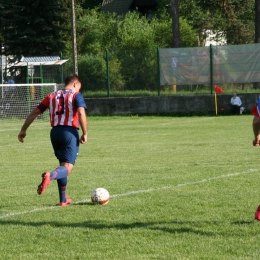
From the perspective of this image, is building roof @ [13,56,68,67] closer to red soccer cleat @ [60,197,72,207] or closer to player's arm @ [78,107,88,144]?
red soccer cleat @ [60,197,72,207]

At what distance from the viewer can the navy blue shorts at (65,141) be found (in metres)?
8.99

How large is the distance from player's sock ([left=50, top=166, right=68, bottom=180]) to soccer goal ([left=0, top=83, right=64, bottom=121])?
2052 centimetres

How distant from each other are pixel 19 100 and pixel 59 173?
21.8 metres

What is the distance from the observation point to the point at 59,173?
8.80 metres

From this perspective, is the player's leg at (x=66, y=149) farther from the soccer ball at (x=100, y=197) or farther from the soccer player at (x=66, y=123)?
the soccer ball at (x=100, y=197)

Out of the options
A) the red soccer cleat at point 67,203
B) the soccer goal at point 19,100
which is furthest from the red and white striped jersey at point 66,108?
the soccer goal at point 19,100

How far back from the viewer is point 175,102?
3247cm

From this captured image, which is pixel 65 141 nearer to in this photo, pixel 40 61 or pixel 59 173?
pixel 59 173

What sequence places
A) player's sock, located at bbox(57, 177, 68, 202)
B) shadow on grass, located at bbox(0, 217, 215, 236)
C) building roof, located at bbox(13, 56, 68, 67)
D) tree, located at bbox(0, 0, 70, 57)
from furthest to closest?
tree, located at bbox(0, 0, 70, 57)
building roof, located at bbox(13, 56, 68, 67)
player's sock, located at bbox(57, 177, 68, 202)
shadow on grass, located at bbox(0, 217, 215, 236)

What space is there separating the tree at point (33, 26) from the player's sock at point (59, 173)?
3285 centimetres

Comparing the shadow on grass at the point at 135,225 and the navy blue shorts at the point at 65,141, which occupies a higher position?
the navy blue shorts at the point at 65,141

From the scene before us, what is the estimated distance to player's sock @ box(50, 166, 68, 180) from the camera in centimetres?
869

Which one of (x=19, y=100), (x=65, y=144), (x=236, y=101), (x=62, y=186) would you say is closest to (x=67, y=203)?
(x=62, y=186)

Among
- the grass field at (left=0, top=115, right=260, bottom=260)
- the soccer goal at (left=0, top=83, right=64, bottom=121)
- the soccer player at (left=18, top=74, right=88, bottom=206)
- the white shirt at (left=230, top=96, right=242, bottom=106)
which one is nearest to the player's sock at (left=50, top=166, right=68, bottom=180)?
the soccer player at (left=18, top=74, right=88, bottom=206)
